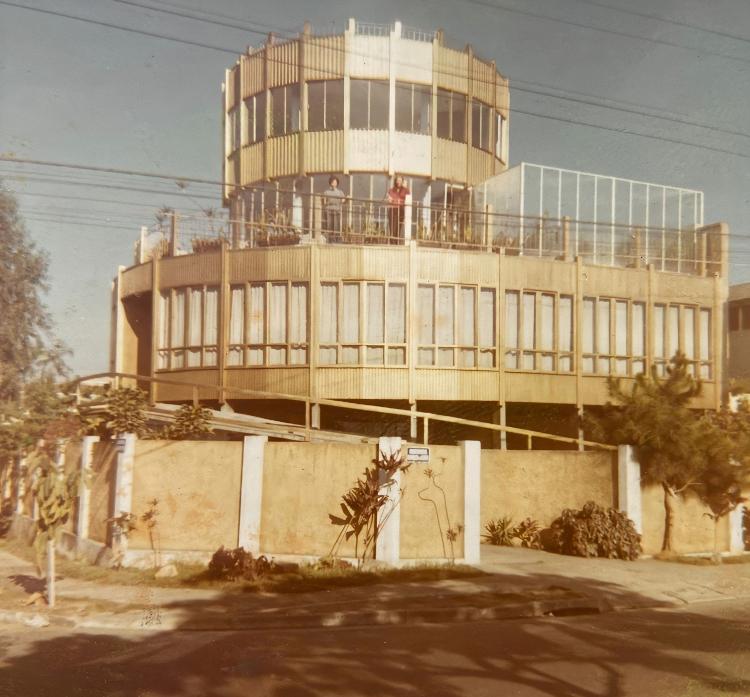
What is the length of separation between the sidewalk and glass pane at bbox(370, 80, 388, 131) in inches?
541

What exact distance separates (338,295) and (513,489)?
6.61 metres

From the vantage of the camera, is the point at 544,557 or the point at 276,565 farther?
the point at 544,557

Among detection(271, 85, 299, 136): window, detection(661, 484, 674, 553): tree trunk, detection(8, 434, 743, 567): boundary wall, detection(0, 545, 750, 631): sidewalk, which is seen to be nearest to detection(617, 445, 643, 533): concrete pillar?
detection(661, 484, 674, 553): tree trunk

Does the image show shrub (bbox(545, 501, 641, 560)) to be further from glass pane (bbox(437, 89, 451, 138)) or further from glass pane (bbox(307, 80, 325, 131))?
glass pane (bbox(307, 80, 325, 131))

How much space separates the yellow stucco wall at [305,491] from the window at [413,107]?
12.8 metres

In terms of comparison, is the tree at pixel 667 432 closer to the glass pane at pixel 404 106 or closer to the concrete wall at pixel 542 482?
the concrete wall at pixel 542 482

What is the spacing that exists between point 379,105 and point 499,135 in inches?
189

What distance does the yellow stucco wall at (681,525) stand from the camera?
15.3 meters

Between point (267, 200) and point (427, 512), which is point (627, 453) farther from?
point (267, 200)

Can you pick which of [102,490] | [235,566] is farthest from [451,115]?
[235,566]

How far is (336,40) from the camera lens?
22.1 m

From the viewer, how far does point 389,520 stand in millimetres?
12648

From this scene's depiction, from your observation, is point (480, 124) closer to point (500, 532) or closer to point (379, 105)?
point (379, 105)

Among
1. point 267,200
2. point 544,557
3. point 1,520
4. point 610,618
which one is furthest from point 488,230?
point 1,520
